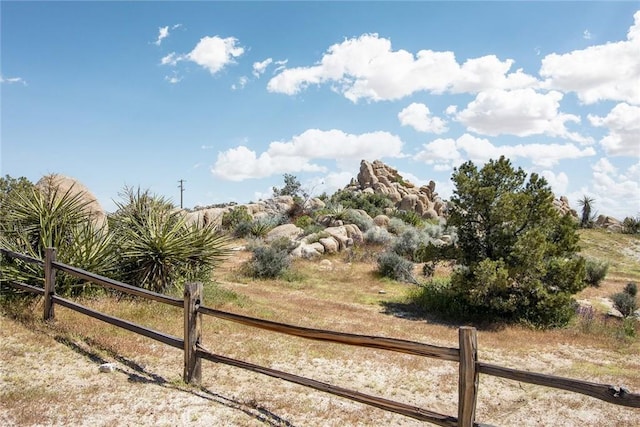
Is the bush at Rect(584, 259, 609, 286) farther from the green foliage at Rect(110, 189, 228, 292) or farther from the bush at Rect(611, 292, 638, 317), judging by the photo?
the green foliage at Rect(110, 189, 228, 292)

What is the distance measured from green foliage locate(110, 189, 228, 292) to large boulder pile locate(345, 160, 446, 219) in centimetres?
3433

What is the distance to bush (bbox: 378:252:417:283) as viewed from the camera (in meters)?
18.5

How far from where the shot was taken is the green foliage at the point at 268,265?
702 inches

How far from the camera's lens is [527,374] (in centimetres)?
365

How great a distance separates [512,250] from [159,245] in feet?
30.1

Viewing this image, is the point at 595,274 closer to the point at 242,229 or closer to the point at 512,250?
the point at 512,250

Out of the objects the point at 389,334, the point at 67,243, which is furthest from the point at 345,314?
the point at 67,243

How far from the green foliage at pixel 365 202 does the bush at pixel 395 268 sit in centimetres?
1654

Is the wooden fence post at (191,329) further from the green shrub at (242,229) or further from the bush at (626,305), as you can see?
the green shrub at (242,229)

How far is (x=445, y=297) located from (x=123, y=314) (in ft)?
31.2

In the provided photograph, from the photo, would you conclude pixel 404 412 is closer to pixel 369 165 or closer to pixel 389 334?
pixel 389 334

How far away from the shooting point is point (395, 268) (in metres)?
→ 18.6

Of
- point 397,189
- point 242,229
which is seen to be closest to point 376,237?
point 242,229

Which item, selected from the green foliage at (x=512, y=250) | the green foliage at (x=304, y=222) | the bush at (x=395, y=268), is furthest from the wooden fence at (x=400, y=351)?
the green foliage at (x=304, y=222)
